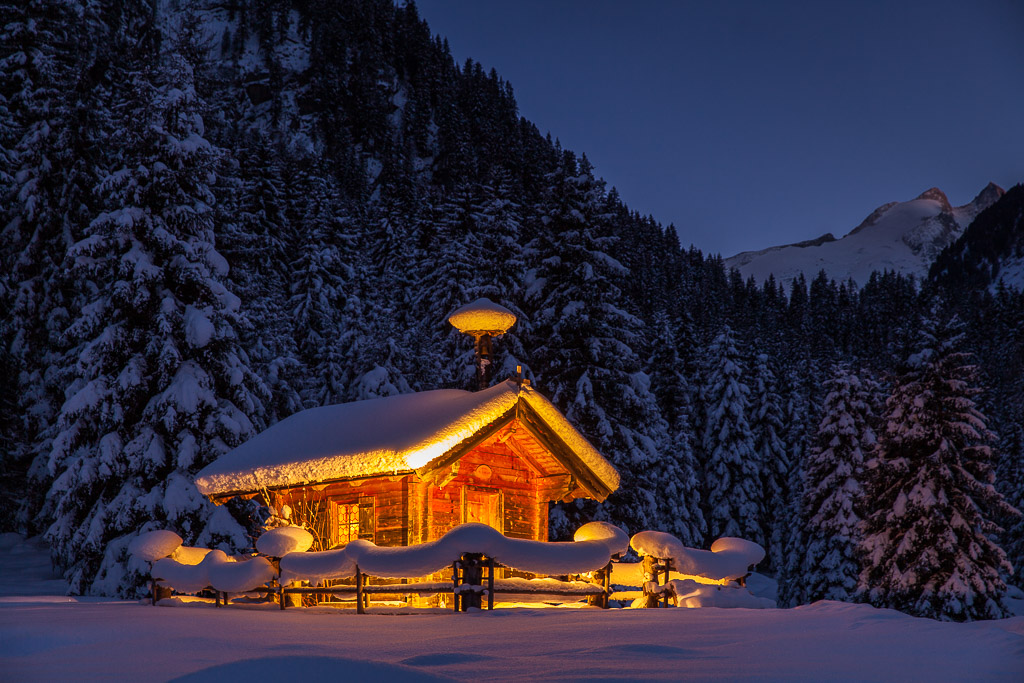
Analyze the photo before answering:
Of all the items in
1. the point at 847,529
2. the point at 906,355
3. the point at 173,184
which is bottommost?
the point at 847,529

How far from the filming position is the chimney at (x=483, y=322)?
2041 centimetres

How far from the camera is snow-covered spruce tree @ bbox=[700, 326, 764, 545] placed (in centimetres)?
5684

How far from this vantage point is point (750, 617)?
1409 centimetres

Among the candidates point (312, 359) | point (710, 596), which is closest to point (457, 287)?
point (312, 359)

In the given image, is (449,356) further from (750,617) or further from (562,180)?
(750,617)

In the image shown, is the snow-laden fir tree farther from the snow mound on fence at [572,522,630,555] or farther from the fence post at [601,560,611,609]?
the fence post at [601,560,611,609]

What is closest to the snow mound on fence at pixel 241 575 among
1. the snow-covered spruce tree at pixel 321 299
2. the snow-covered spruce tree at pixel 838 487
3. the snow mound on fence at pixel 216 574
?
the snow mound on fence at pixel 216 574

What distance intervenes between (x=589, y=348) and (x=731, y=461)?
2849 cm

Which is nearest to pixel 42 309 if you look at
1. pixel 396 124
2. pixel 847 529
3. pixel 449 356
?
pixel 449 356

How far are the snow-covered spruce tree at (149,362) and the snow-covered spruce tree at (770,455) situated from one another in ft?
137

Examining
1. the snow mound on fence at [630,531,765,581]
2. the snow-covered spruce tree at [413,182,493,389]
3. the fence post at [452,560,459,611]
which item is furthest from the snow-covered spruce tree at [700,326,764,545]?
the fence post at [452,560,459,611]

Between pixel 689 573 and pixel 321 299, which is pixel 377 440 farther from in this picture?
pixel 321 299

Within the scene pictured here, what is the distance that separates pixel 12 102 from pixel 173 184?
12757 millimetres

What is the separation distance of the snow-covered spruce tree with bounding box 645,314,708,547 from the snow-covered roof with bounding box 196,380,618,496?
2332 cm
